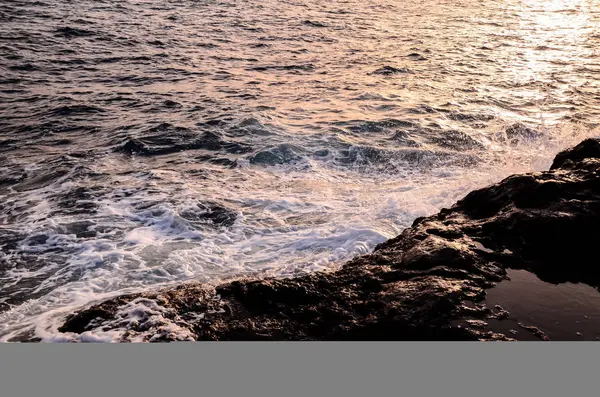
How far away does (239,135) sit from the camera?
8.91 meters

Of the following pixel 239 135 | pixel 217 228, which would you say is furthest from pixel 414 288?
pixel 239 135

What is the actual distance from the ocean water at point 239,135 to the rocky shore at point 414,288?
2.51 feet

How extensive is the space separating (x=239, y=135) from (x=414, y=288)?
5.77m

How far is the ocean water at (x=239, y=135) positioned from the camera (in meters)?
5.28

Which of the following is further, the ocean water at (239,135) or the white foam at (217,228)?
the ocean water at (239,135)

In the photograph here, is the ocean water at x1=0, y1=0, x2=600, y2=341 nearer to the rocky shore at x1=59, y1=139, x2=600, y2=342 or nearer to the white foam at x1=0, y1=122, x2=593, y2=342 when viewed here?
the white foam at x1=0, y1=122, x2=593, y2=342

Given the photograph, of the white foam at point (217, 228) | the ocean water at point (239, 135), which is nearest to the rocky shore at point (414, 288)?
the white foam at point (217, 228)

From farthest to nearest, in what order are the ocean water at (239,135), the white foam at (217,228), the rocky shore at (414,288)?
the ocean water at (239,135), the white foam at (217,228), the rocky shore at (414,288)

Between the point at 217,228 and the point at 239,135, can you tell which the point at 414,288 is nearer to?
the point at 217,228

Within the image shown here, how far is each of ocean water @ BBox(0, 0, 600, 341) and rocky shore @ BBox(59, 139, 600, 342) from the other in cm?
76

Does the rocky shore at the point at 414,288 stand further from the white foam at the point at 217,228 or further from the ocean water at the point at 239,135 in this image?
the ocean water at the point at 239,135

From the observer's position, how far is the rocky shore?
132 inches

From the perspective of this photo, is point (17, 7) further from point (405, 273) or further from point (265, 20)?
point (405, 273)

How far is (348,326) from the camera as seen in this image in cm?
338
